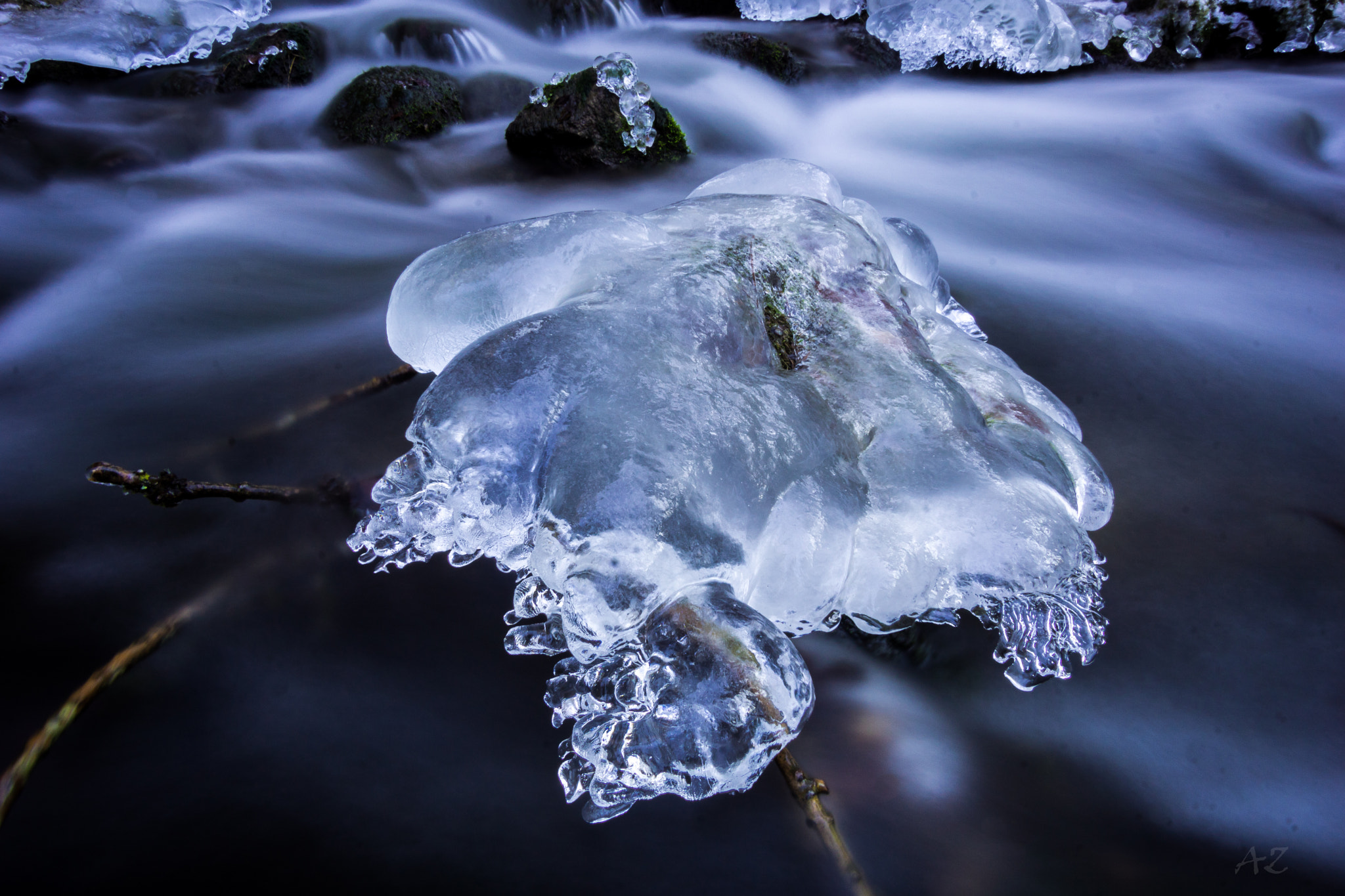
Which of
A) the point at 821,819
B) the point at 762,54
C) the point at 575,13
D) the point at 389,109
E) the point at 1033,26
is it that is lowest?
the point at 821,819

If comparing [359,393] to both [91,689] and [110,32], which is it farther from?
[110,32]

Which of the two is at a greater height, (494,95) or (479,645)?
(494,95)

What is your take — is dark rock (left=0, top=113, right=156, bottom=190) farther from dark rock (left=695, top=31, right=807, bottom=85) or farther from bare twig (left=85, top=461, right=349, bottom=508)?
dark rock (left=695, top=31, right=807, bottom=85)

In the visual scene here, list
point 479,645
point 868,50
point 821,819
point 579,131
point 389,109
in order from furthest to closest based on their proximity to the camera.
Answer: point 868,50 < point 389,109 < point 579,131 < point 479,645 < point 821,819

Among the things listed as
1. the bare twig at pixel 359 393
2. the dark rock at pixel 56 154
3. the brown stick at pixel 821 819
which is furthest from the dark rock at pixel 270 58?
the brown stick at pixel 821 819

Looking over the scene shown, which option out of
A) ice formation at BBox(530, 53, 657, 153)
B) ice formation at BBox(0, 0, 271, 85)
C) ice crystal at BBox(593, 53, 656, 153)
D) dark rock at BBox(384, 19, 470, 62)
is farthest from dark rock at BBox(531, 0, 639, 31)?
ice crystal at BBox(593, 53, 656, 153)

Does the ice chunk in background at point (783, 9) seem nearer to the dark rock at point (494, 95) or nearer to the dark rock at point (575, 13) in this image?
the dark rock at point (575, 13)

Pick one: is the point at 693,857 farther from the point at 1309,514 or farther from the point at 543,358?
the point at 1309,514

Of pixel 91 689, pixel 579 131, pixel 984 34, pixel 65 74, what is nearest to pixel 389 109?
pixel 579 131
